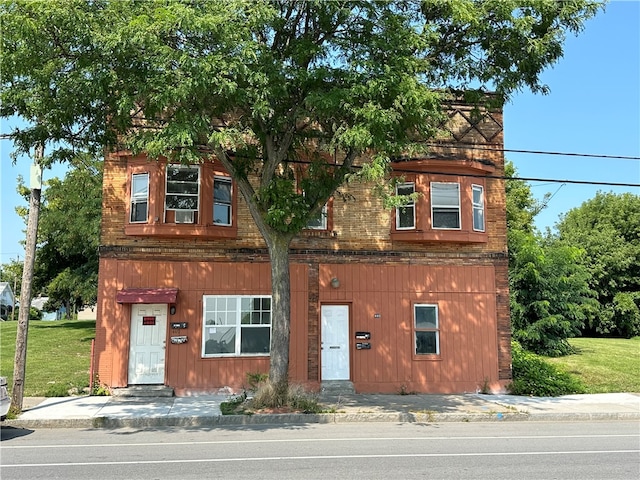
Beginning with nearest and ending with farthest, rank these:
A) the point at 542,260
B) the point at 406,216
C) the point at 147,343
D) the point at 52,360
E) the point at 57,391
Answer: the point at 57,391 → the point at 147,343 → the point at 406,216 → the point at 52,360 → the point at 542,260

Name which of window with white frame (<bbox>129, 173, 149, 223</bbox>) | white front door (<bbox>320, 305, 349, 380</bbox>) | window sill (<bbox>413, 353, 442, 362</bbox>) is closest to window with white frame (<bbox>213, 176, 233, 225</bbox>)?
window with white frame (<bbox>129, 173, 149, 223</bbox>)

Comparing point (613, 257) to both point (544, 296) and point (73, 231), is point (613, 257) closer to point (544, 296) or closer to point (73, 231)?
point (544, 296)

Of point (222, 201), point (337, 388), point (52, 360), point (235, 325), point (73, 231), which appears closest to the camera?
point (337, 388)

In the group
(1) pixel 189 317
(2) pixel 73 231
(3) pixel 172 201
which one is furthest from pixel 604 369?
(2) pixel 73 231

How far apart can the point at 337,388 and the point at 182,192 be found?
6572 millimetres

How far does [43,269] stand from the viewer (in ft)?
92.3

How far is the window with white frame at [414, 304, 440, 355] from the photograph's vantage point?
50.6ft

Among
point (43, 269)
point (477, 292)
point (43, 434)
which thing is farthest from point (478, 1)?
point (43, 269)

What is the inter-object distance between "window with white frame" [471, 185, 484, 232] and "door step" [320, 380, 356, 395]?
5709 mm

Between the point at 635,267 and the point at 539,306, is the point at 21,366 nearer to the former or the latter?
the point at 539,306

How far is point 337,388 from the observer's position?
1468 centimetres

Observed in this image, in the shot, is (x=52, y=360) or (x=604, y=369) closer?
(x=604, y=369)

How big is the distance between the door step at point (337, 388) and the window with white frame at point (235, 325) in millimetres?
1763

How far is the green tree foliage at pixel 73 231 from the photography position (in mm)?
23859
